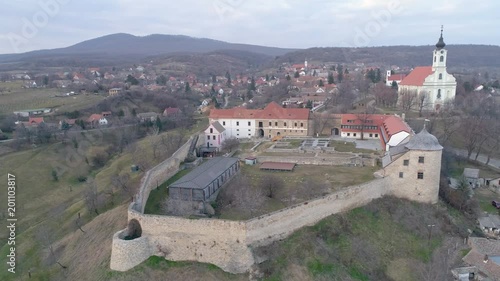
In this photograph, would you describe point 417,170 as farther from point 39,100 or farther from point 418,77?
point 39,100

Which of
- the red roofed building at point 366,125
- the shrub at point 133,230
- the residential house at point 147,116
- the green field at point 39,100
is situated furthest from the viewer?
the green field at point 39,100

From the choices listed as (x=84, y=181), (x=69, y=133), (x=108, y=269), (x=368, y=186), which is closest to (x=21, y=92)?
(x=69, y=133)

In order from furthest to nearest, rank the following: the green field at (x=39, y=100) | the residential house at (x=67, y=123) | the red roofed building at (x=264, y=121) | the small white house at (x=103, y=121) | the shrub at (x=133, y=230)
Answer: the green field at (x=39, y=100), the small white house at (x=103, y=121), the residential house at (x=67, y=123), the red roofed building at (x=264, y=121), the shrub at (x=133, y=230)

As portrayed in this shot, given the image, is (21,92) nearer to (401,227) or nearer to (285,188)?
(285,188)

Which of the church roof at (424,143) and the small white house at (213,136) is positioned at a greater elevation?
the church roof at (424,143)

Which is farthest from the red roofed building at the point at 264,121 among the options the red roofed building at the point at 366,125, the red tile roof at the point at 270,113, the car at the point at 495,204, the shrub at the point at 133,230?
the shrub at the point at 133,230

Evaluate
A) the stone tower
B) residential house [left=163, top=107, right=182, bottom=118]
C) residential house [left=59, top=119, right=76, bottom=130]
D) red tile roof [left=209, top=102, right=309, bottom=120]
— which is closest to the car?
the stone tower

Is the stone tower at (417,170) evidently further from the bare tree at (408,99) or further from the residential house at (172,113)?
Result: the residential house at (172,113)
